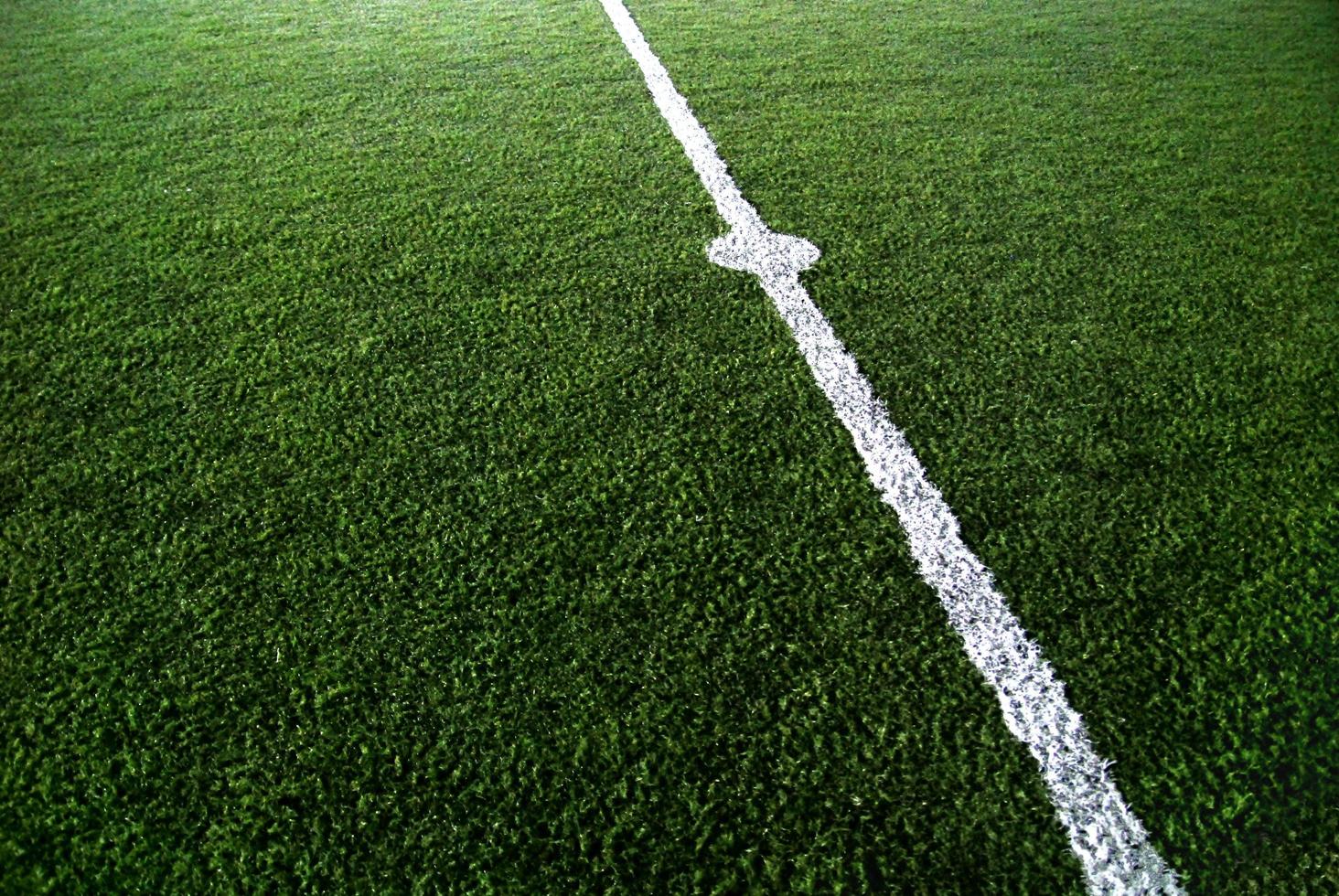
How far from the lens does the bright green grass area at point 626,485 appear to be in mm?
1255

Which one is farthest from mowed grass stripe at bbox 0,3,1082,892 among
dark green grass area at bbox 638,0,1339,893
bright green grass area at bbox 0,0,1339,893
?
dark green grass area at bbox 638,0,1339,893

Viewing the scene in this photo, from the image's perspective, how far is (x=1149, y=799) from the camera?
1.26 metres

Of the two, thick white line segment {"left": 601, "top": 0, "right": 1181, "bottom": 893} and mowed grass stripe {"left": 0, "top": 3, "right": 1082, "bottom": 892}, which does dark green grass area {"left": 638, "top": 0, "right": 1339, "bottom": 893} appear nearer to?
thick white line segment {"left": 601, "top": 0, "right": 1181, "bottom": 893}

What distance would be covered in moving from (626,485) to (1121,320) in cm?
123

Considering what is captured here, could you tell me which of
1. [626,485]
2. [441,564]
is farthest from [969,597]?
[441,564]

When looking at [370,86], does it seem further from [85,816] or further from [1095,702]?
[1095,702]

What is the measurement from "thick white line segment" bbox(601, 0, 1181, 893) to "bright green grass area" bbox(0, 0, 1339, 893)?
0.12 ft

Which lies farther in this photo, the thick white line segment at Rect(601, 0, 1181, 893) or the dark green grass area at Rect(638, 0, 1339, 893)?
the dark green grass area at Rect(638, 0, 1339, 893)

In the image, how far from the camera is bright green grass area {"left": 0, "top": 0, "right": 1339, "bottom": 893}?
49.4 inches

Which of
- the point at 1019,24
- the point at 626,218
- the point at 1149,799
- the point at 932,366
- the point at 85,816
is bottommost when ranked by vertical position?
the point at 1149,799

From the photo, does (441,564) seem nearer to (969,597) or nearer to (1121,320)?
(969,597)

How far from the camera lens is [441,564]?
1544 mm

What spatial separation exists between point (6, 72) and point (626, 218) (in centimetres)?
224

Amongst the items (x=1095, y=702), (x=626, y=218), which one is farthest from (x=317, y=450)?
(x=1095, y=702)
